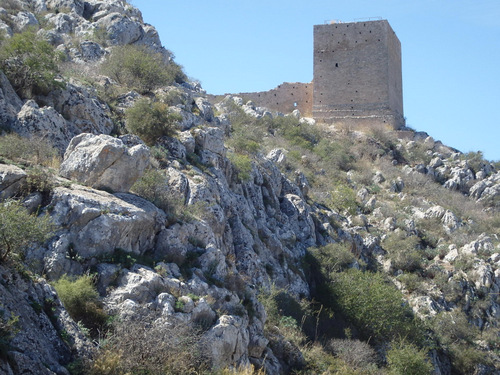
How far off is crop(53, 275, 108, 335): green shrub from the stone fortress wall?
30046 mm

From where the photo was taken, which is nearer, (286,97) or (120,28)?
(120,28)

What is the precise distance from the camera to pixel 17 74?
585 inches

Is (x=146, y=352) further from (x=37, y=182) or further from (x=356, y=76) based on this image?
(x=356, y=76)

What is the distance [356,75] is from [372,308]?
23.5m

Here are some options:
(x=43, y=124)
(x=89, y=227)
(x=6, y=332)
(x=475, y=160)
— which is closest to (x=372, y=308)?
(x=89, y=227)

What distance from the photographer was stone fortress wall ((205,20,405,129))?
37.6m

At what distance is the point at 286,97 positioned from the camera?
4088 centimetres

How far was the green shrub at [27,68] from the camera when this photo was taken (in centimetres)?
1471

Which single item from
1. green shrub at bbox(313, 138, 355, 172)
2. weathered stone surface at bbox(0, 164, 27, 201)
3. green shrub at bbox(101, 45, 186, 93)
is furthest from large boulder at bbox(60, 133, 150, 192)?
green shrub at bbox(313, 138, 355, 172)

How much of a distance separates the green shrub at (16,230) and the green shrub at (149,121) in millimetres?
7232

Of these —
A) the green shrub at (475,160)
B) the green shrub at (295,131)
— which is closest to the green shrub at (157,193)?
the green shrub at (295,131)

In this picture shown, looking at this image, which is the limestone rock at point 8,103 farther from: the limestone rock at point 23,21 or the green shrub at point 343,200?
the green shrub at point 343,200

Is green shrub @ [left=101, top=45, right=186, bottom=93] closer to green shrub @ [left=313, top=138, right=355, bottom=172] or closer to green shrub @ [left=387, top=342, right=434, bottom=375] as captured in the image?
green shrub @ [left=387, top=342, right=434, bottom=375]

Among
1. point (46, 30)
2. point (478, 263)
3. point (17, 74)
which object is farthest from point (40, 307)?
point (46, 30)
